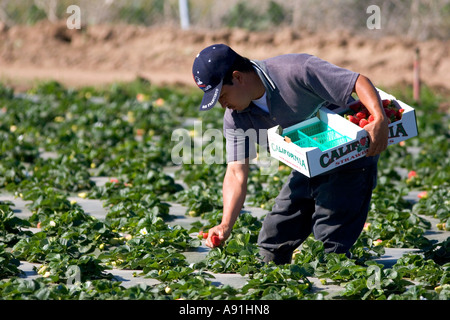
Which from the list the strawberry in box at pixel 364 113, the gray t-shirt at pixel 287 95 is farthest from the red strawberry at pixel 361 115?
the gray t-shirt at pixel 287 95

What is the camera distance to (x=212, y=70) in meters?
4.16

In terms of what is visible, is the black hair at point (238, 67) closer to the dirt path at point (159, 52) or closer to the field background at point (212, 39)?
the dirt path at point (159, 52)

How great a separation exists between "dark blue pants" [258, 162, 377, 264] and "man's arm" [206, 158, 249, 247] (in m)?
0.33

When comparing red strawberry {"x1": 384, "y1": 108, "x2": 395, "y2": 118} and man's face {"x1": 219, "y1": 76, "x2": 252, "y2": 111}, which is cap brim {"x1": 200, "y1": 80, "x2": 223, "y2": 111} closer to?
man's face {"x1": 219, "y1": 76, "x2": 252, "y2": 111}

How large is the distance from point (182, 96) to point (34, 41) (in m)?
4.34

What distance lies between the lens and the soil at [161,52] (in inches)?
452

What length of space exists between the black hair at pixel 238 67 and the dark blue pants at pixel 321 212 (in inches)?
30.3

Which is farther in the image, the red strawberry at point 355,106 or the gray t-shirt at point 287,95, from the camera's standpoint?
the red strawberry at point 355,106

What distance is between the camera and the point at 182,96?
1030cm

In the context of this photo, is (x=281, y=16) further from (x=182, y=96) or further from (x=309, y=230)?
(x=309, y=230)

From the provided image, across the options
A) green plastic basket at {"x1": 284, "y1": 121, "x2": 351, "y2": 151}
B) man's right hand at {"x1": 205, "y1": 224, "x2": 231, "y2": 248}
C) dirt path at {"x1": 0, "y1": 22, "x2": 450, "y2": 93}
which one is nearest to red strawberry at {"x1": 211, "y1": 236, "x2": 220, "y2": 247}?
man's right hand at {"x1": 205, "y1": 224, "x2": 231, "y2": 248}
